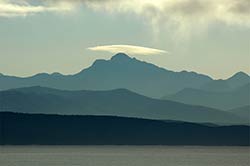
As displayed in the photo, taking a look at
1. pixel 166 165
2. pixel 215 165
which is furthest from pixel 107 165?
pixel 215 165

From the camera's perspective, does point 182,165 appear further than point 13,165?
Yes

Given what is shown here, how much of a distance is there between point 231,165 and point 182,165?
500 inches

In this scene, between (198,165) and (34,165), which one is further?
(198,165)

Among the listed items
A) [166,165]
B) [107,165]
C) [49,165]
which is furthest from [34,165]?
[166,165]

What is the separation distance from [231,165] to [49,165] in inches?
1737

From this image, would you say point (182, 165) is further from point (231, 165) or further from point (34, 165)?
point (34, 165)

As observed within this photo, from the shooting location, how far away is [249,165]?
527 ft

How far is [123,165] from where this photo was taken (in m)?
154

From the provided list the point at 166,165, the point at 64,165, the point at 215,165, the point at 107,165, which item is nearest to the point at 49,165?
the point at 64,165

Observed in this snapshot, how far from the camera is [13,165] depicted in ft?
475

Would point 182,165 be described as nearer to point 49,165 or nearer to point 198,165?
point 198,165

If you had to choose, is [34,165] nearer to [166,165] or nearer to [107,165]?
[107,165]

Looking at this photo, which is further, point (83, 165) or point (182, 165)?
point (182, 165)

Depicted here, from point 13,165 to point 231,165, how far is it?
5263 centimetres
